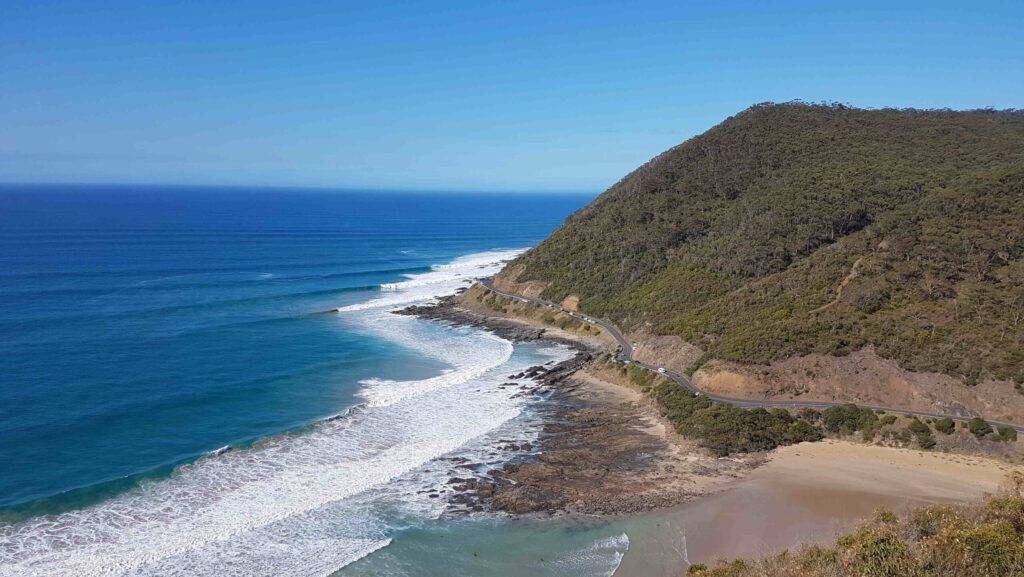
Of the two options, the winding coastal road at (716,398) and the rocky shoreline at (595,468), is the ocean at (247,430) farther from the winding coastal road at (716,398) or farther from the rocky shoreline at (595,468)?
the winding coastal road at (716,398)

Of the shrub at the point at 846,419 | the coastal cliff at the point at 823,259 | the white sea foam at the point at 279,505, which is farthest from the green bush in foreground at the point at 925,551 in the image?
the coastal cliff at the point at 823,259

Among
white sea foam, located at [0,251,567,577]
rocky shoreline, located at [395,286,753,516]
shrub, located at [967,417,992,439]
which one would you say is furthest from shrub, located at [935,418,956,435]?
white sea foam, located at [0,251,567,577]

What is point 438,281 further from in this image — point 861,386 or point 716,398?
point 861,386

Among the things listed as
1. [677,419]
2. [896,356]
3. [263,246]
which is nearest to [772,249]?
[896,356]

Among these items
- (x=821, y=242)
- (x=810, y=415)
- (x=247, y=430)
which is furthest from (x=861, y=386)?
(x=247, y=430)

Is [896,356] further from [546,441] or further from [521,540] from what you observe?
[521,540]

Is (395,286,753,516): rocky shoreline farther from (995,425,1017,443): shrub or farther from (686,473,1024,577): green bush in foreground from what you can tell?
(995,425,1017,443): shrub
